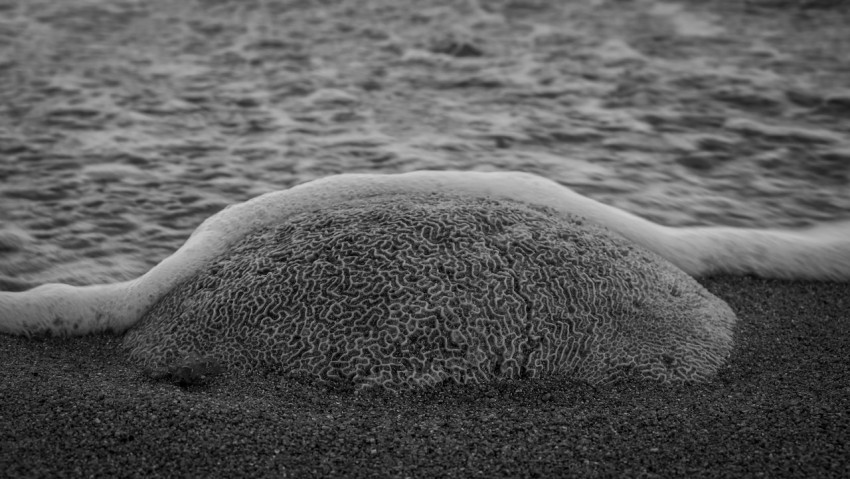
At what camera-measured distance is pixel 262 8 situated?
9672mm

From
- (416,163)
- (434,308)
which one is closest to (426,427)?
(434,308)

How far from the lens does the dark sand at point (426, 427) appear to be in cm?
293

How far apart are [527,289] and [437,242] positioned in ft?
1.58

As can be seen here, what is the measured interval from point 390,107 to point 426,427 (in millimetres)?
4305

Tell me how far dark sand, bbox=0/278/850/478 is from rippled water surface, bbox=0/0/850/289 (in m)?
1.52

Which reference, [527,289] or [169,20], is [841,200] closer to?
[527,289]

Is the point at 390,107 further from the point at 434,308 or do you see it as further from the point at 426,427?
the point at 426,427

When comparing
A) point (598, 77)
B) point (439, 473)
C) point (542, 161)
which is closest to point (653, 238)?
point (542, 161)

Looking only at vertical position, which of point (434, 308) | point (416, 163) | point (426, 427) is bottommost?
point (426, 427)

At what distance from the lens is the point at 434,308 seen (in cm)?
356

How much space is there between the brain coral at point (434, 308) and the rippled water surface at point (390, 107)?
3.85 feet

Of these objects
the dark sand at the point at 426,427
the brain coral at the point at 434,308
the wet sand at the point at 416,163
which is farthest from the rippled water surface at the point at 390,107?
the dark sand at the point at 426,427

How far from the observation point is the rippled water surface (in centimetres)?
546

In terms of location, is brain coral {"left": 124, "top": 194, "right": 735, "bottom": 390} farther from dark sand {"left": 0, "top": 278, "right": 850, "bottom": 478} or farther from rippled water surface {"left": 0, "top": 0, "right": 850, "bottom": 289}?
rippled water surface {"left": 0, "top": 0, "right": 850, "bottom": 289}
